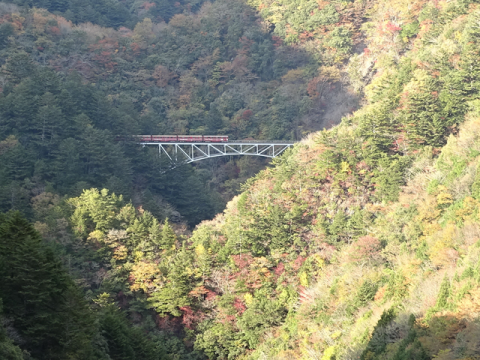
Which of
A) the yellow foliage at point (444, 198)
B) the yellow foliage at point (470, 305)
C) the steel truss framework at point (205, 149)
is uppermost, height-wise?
the yellow foliage at point (444, 198)

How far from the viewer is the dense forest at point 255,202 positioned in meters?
25.6

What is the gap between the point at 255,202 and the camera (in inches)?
1757

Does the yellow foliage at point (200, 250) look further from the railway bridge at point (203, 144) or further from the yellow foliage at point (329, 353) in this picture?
the railway bridge at point (203, 144)

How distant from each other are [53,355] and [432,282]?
16.2 metres

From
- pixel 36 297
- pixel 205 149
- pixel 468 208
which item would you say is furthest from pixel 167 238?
pixel 205 149

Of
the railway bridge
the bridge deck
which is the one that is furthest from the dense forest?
the bridge deck

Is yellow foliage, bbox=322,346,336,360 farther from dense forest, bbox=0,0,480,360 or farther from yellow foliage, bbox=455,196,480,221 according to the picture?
yellow foliage, bbox=455,196,480,221

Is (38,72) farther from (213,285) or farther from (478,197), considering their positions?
(478,197)

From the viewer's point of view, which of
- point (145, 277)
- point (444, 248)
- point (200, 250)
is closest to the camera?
point (444, 248)

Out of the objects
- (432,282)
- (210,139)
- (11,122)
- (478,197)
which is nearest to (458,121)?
(478,197)

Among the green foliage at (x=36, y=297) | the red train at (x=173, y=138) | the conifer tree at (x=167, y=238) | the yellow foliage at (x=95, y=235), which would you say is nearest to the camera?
the green foliage at (x=36, y=297)

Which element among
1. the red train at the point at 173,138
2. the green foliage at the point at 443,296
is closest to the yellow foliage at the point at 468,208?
Answer: the green foliage at the point at 443,296

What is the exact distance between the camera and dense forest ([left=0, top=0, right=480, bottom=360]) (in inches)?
1009

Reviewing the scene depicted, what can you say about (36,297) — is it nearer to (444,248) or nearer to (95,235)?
(95,235)
